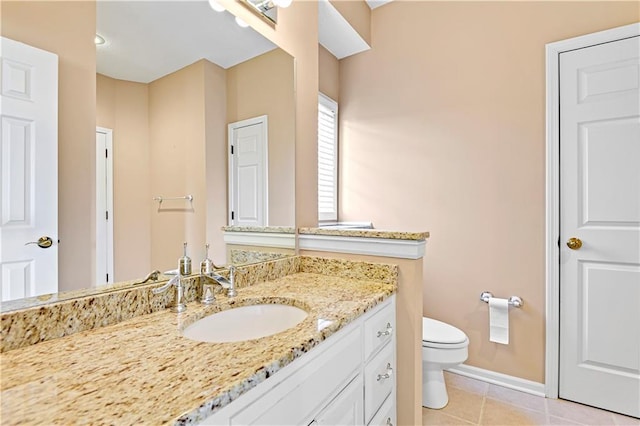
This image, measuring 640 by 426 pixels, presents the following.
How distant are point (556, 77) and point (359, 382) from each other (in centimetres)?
203

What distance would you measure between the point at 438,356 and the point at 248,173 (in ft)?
4.63

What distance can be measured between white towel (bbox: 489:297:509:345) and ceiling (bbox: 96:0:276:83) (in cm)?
202

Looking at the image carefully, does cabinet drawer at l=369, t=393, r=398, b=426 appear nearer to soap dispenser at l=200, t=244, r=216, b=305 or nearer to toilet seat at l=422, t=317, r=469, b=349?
toilet seat at l=422, t=317, r=469, b=349

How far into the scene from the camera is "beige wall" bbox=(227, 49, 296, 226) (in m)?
1.43

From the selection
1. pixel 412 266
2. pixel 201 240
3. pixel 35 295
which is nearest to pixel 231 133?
pixel 201 240

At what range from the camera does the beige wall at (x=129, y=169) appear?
3.03ft

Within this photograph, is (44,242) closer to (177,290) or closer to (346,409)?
(177,290)

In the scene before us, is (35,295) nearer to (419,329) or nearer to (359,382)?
(359,382)

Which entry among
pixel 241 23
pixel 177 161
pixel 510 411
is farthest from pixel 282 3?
pixel 510 411

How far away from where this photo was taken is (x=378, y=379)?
117cm

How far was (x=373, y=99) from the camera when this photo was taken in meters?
2.54

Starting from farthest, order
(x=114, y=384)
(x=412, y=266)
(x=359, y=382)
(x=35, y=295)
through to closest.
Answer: (x=412, y=266) → (x=359, y=382) → (x=35, y=295) → (x=114, y=384)

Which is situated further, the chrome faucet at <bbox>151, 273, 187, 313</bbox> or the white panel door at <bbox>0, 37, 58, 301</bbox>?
the chrome faucet at <bbox>151, 273, 187, 313</bbox>

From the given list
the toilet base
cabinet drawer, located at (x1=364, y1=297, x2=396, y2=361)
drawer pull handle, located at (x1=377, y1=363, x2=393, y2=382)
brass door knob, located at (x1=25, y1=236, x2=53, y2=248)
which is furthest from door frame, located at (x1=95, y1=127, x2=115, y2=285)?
the toilet base
